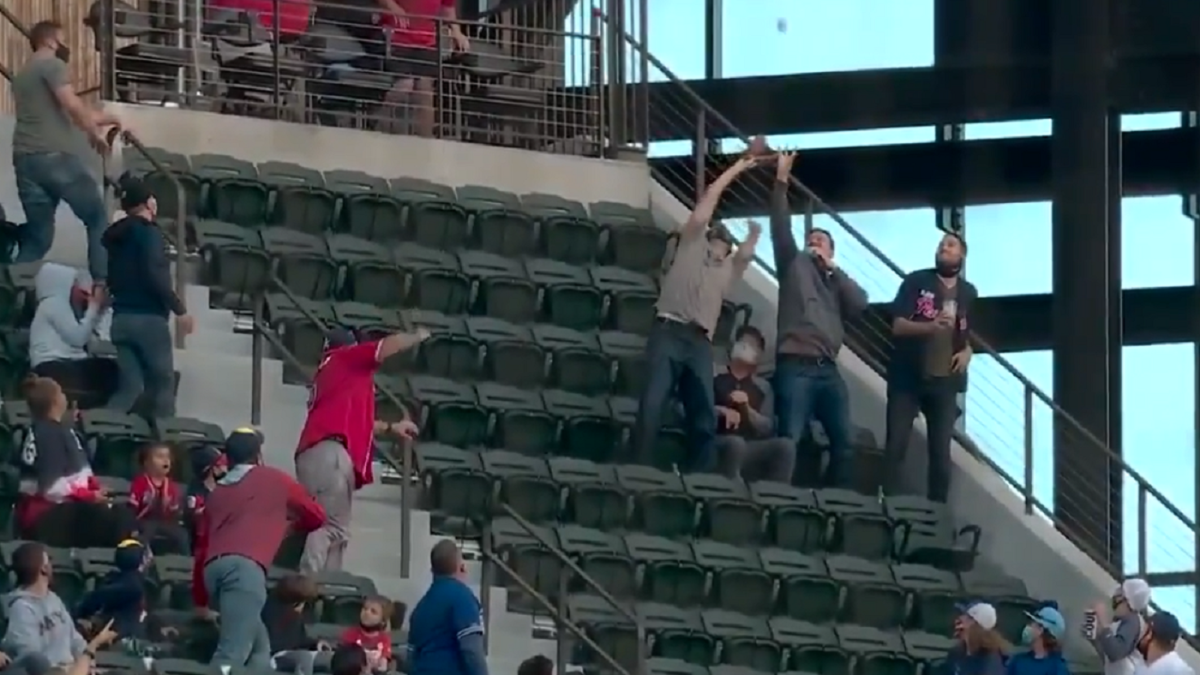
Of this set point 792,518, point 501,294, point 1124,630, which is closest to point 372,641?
point 1124,630

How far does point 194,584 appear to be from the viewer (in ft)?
40.5

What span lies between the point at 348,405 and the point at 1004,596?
345 cm

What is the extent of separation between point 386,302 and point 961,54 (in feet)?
26.6

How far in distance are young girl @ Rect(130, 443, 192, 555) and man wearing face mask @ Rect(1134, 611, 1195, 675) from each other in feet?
12.4

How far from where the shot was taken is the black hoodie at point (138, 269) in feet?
45.7

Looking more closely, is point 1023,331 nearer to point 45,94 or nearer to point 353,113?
point 353,113

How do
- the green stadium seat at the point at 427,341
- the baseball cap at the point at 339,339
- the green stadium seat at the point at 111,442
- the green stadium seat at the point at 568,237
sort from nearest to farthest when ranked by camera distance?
1. the green stadium seat at the point at 111,442
2. the baseball cap at the point at 339,339
3. the green stadium seat at the point at 427,341
4. the green stadium seat at the point at 568,237

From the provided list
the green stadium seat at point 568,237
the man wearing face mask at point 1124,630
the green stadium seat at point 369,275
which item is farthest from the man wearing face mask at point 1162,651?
the green stadium seat at point 568,237

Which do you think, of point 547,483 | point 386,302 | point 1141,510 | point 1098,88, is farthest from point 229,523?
point 1098,88

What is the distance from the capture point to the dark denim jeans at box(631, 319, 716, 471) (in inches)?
604

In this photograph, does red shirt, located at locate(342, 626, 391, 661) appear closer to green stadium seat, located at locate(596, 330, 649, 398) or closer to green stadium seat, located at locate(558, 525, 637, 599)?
green stadium seat, located at locate(558, 525, 637, 599)

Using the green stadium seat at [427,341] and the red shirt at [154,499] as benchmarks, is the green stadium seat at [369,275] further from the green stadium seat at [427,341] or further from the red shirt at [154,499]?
the red shirt at [154,499]

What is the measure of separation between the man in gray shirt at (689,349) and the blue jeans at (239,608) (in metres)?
3.64

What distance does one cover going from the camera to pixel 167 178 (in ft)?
52.0
